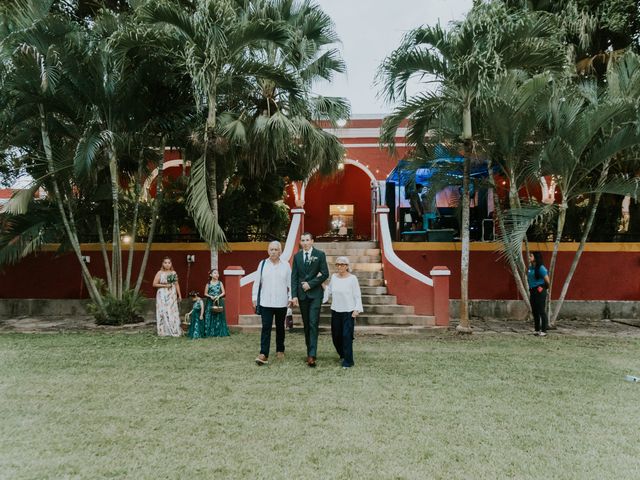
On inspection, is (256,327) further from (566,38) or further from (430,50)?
(566,38)

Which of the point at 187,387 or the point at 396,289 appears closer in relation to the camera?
the point at 187,387

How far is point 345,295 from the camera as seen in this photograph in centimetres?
613

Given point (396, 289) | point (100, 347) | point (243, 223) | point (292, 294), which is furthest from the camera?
point (243, 223)

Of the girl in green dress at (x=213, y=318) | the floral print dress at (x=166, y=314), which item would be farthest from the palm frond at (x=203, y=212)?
the floral print dress at (x=166, y=314)

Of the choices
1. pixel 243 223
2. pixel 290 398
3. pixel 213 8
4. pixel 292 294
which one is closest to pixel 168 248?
pixel 243 223

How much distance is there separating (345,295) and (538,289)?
4.75 meters

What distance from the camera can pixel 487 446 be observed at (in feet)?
11.8

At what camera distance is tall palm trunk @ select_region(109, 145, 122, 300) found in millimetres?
9930

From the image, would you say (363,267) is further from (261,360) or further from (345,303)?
(261,360)

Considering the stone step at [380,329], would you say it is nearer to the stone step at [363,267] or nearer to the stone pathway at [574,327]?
the stone pathway at [574,327]

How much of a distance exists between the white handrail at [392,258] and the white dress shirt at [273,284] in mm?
4210

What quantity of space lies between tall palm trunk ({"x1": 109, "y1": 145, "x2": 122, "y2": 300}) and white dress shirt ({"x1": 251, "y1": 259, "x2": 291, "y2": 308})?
4.98m

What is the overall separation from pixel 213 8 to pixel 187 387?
6535 millimetres

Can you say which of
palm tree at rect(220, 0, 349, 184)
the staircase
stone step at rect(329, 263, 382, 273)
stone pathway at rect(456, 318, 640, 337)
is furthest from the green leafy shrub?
stone pathway at rect(456, 318, 640, 337)
